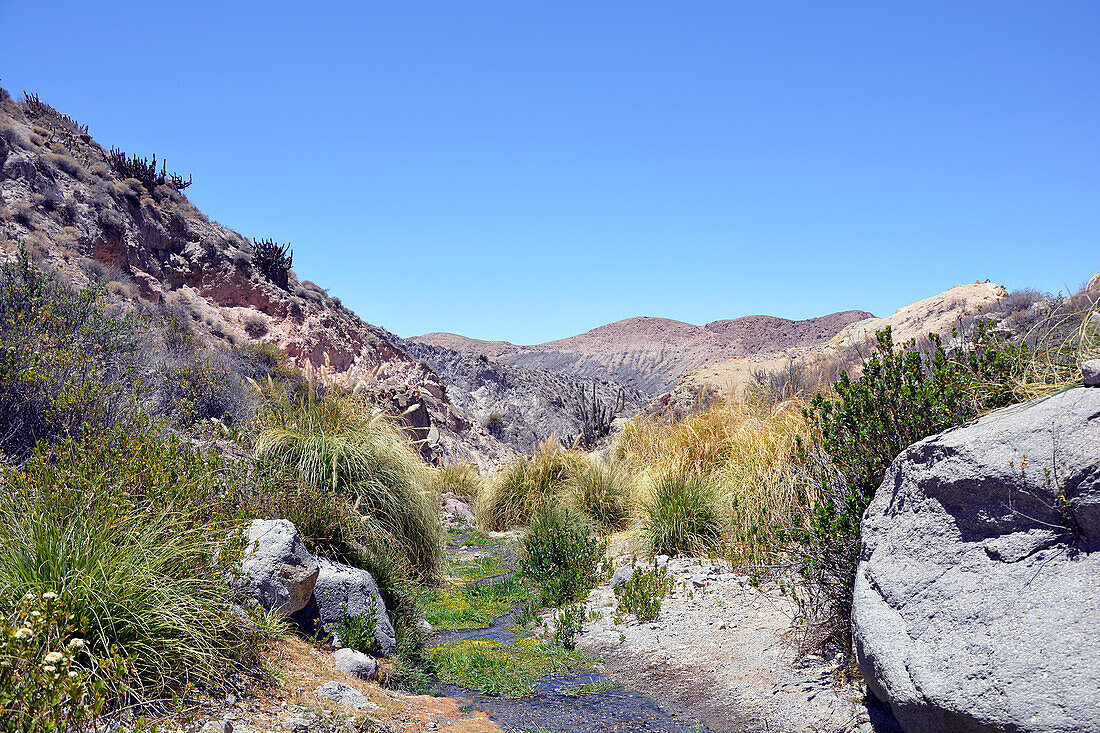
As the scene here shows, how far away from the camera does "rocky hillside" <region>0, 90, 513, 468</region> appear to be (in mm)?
14117

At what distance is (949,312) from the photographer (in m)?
14.8

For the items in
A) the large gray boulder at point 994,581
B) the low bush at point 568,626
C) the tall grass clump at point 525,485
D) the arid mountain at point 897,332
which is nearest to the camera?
the large gray boulder at point 994,581

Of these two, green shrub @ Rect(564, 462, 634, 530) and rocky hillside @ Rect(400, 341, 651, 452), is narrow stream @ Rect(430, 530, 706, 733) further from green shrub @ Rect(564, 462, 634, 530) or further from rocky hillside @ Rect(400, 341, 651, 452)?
rocky hillside @ Rect(400, 341, 651, 452)

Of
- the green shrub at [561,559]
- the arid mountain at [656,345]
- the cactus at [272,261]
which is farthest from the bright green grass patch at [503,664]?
the arid mountain at [656,345]

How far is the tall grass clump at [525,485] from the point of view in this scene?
11.5 meters

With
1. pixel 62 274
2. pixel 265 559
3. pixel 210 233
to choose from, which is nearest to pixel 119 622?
pixel 265 559

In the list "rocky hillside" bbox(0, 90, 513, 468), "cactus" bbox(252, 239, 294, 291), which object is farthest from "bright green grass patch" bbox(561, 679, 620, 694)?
"cactus" bbox(252, 239, 294, 291)

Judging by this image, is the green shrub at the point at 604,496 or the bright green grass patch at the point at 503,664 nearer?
the bright green grass patch at the point at 503,664

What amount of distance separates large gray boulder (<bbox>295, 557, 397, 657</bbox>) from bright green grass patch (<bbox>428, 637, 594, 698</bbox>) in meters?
0.60

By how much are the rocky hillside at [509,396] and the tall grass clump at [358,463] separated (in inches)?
864

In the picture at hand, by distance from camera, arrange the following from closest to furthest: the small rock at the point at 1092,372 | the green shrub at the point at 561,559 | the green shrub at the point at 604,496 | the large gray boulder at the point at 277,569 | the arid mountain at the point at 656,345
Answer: the small rock at the point at 1092,372 < the large gray boulder at the point at 277,569 < the green shrub at the point at 561,559 < the green shrub at the point at 604,496 < the arid mountain at the point at 656,345

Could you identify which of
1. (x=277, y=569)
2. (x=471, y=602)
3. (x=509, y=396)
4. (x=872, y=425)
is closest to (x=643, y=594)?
(x=471, y=602)

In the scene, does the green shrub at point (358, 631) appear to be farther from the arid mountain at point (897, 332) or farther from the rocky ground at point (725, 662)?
the arid mountain at point (897, 332)

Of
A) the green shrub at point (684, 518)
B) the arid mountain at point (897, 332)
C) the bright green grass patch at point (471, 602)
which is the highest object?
the arid mountain at point (897, 332)
